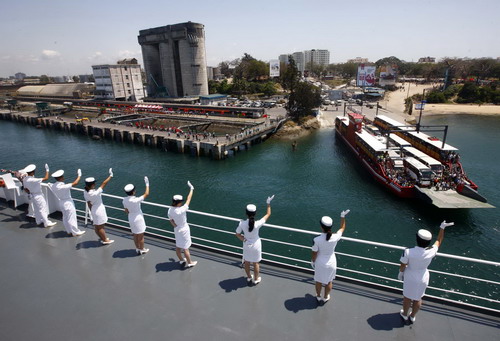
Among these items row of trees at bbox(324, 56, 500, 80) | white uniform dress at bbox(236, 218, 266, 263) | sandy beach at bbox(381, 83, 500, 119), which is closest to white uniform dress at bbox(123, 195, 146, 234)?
white uniform dress at bbox(236, 218, 266, 263)

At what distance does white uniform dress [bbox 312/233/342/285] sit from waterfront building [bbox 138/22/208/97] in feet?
234

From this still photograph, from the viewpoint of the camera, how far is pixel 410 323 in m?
4.27

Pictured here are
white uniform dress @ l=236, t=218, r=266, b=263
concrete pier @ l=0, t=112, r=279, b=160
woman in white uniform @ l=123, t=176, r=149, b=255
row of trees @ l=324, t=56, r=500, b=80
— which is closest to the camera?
white uniform dress @ l=236, t=218, r=266, b=263

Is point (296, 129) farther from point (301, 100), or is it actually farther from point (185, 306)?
point (185, 306)

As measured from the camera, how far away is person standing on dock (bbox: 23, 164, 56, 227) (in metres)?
6.98

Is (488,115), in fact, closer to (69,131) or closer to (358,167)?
(358,167)

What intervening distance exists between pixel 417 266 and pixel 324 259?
4.31 ft

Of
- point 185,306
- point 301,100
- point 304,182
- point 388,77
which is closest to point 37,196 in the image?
point 185,306

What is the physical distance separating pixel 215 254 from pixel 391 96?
9252 cm

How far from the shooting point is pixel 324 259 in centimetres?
447

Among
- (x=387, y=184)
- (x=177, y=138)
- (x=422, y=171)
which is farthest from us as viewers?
(x=177, y=138)

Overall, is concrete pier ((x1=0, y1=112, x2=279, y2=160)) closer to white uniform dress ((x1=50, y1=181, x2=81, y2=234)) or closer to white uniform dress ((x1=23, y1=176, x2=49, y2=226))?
white uniform dress ((x1=23, y1=176, x2=49, y2=226))

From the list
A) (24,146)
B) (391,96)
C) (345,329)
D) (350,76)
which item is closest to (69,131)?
(24,146)

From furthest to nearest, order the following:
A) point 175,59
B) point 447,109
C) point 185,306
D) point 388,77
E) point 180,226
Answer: point 388,77 < point 175,59 < point 447,109 < point 180,226 < point 185,306
